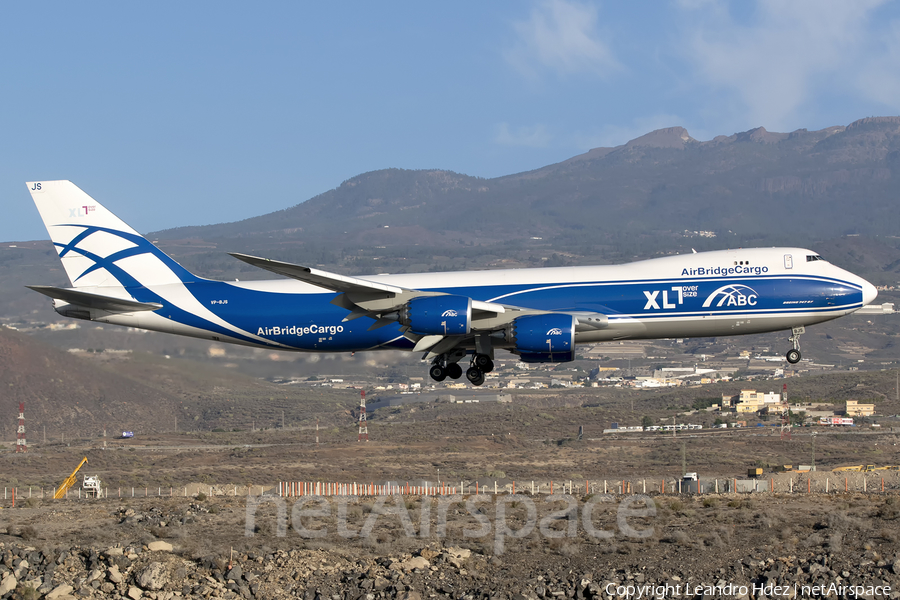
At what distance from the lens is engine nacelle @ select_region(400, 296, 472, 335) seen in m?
36.9

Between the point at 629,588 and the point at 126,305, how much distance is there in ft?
82.1

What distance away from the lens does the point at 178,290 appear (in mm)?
42719

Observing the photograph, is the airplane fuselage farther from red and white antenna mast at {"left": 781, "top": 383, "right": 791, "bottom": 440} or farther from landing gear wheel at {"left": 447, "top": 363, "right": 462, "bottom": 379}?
red and white antenna mast at {"left": 781, "top": 383, "right": 791, "bottom": 440}

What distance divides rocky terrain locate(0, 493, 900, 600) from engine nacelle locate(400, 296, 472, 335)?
276 inches

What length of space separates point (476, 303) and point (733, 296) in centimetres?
1035

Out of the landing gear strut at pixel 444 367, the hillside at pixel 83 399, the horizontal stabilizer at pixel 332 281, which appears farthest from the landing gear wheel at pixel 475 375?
the hillside at pixel 83 399

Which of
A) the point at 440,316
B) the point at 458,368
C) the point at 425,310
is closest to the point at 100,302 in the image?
the point at 425,310

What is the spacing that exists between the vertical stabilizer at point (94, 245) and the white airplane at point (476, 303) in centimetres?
6

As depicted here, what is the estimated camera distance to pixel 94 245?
143ft

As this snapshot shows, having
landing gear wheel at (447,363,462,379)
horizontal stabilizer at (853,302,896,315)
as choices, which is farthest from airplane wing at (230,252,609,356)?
horizontal stabilizer at (853,302,896,315)

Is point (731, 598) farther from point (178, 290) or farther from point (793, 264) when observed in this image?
point (178, 290)

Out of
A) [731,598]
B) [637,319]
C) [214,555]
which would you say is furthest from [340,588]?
[637,319]

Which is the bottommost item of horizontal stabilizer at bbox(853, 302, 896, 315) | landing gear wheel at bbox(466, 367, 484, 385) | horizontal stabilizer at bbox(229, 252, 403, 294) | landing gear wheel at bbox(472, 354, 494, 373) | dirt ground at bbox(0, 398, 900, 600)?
dirt ground at bbox(0, 398, 900, 600)

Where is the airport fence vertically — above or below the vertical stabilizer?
below
